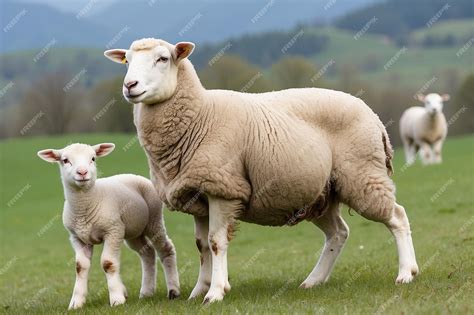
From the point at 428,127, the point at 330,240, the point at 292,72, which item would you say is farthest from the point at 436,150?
the point at 292,72

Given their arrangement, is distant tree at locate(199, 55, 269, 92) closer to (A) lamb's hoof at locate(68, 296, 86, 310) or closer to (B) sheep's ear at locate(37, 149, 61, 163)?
(B) sheep's ear at locate(37, 149, 61, 163)

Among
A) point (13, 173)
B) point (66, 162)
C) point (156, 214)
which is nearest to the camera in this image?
point (66, 162)

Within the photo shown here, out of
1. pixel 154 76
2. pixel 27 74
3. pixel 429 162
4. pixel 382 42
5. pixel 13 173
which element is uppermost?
pixel 154 76

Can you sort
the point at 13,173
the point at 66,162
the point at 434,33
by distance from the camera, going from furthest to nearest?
the point at 434,33
the point at 13,173
the point at 66,162

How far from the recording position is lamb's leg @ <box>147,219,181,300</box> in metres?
8.98

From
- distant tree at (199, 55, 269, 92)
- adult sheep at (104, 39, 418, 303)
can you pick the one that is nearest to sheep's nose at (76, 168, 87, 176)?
adult sheep at (104, 39, 418, 303)

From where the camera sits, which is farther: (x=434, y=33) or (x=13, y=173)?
(x=434, y=33)

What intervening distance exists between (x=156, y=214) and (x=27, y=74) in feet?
499

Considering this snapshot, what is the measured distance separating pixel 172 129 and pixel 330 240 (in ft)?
7.87

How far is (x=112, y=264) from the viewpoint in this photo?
8359mm

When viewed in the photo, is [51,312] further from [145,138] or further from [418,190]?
[418,190]

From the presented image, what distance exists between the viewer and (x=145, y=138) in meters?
8.05

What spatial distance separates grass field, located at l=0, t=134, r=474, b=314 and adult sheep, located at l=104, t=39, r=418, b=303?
0.72 m

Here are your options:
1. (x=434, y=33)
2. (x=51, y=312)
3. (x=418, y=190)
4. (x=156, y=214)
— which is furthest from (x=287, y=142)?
(x=434, y=33)
